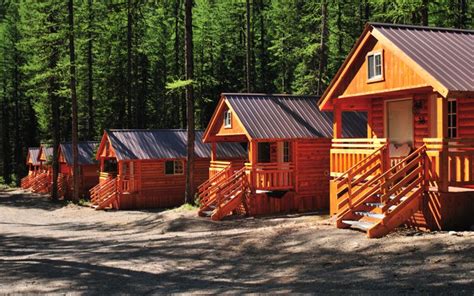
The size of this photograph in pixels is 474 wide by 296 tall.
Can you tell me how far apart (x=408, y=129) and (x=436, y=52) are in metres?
3.19

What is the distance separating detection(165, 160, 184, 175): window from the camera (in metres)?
32.7

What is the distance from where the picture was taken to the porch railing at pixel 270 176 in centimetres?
2206

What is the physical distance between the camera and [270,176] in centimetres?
2220

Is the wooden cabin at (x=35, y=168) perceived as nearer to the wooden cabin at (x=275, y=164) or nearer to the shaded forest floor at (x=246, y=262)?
the wooden cabin at (x=275, y=164)

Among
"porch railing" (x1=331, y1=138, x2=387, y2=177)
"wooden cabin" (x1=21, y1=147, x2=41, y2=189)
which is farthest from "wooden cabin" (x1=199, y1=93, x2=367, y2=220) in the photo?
"wooden cabin" (x1=21, y1=147, x2=41, y2=189)

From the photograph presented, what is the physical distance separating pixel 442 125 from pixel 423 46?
10.2ft

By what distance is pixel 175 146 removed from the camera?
3331 centimetres

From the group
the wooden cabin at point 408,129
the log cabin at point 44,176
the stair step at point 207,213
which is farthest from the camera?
the log cabin at point 44,176

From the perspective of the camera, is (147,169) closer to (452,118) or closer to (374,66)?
(374,66)

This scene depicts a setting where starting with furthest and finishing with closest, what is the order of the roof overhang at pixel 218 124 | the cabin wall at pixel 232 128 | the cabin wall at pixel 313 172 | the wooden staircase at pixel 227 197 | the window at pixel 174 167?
1. the window at pixel 174 167
2. the roof overhang at pixel 218 124
3. the cabin wall at pixel 232 128
4. the cabin wall at pixel 313 172
5. the wooden staircase at pixel 227 197

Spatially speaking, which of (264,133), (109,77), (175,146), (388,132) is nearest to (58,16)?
(175,146)

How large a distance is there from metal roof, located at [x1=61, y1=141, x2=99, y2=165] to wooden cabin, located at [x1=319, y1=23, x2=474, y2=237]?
1048 inches

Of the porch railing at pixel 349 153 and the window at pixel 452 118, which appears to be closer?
the window at pixel 452 118

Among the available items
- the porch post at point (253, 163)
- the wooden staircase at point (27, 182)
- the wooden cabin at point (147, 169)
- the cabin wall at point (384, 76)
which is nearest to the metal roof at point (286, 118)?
the porch post at point (253, 163)
